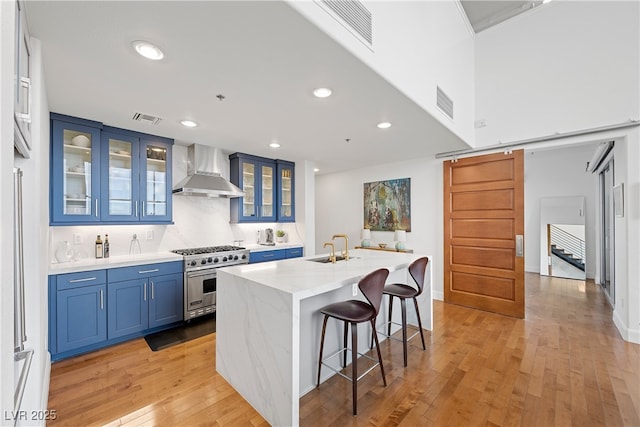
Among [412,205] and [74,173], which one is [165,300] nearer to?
[74,173]

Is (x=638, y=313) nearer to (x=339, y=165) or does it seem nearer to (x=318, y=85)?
(x=318, y=85)

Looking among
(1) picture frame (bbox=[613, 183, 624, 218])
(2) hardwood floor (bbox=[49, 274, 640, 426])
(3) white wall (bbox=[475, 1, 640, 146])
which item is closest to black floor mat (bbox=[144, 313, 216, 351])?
(2) hardwood floor (bbox=[49, 274, 640, 426])

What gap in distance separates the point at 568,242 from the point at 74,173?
8.88m

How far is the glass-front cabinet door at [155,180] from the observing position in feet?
11.2

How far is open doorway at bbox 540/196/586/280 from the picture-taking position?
19.8 feet

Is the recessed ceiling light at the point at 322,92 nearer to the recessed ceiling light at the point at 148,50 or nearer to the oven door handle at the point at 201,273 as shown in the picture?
the recessed ceiling light at the point at 148,50

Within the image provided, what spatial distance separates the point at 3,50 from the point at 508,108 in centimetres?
460

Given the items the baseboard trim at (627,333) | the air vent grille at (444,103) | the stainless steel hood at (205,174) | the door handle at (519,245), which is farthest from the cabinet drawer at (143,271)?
the baseboard trim at (627,333)

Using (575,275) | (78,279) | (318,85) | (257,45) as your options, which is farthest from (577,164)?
(78,279)

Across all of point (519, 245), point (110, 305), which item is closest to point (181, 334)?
point (110, 305)

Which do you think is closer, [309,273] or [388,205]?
[309,273]

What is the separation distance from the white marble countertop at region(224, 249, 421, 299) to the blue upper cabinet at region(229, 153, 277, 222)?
1.90 metres

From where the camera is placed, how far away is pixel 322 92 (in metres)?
2.24

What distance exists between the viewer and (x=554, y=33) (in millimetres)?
3383
